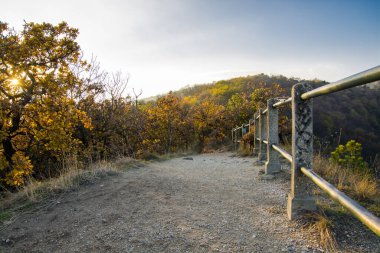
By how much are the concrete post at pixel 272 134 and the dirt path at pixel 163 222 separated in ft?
1.50

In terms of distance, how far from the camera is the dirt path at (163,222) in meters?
2.54

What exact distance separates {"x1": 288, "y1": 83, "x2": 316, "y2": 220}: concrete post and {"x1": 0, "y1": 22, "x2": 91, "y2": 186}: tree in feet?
27.0

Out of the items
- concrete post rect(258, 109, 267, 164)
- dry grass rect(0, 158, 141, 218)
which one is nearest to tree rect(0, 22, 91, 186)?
dry grass rect(0, 158, 141, 218)

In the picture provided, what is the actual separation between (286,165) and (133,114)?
9.18 m

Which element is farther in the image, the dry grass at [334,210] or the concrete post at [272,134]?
the concrete post at [272,134]

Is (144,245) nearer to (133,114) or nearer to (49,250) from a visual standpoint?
(49,250)

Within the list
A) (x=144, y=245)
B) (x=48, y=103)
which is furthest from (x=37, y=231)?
(x=48, y=103)

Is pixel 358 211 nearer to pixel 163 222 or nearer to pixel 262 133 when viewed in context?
pixel 163 222

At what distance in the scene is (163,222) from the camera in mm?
3033

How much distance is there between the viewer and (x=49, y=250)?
267 cm

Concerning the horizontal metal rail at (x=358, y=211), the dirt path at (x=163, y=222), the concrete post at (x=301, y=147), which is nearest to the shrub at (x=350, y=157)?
the dirt path at (x=163, y=222)

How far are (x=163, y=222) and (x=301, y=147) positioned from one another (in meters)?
1.61

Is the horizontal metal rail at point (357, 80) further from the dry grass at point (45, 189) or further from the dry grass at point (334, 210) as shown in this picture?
the dry grass at point (45, 189)

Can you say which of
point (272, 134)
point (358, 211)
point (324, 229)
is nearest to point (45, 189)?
point (272, 134)
